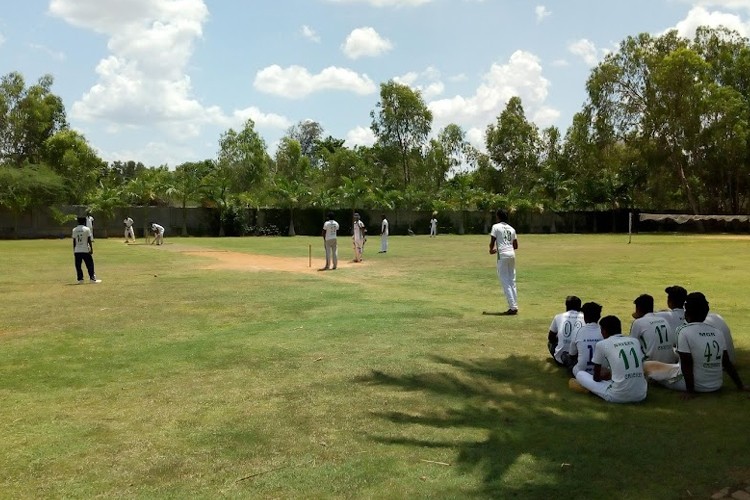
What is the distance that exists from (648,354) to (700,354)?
Answer: 28.3 inches

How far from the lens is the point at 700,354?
6.36 meters

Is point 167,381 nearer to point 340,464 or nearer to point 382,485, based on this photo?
point 340,464

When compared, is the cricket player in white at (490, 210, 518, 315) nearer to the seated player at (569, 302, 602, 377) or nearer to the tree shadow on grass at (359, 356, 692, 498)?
the tree shadow on grass at (359, 356, 692, 498)

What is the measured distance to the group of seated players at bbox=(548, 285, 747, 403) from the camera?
6.20 metres

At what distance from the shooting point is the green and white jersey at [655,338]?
7027 millimetres

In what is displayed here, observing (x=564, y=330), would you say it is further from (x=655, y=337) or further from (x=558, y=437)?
(x=558, y=437)

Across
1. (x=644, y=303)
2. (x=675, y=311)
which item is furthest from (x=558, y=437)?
(x=675, y=311)

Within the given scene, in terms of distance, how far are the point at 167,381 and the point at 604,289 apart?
36.1 feet

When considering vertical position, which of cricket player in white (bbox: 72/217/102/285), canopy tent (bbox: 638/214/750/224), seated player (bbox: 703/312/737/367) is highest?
canopy tent (bbox: 638/214/750/224)

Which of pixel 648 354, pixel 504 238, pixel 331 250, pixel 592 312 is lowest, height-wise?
pixel 648 354

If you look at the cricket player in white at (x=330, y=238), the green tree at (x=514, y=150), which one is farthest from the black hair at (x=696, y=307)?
the green tree at (x=514, y=150)

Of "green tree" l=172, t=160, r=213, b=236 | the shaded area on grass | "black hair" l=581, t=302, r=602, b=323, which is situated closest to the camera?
the shaded area on grass

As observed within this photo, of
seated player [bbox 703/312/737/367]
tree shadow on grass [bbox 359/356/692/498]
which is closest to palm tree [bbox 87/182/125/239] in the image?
tree shadow on grass [bbox 359/356/692/498]

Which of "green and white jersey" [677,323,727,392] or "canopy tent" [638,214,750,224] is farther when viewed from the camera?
"canopy tent" [638,214,750,224]
